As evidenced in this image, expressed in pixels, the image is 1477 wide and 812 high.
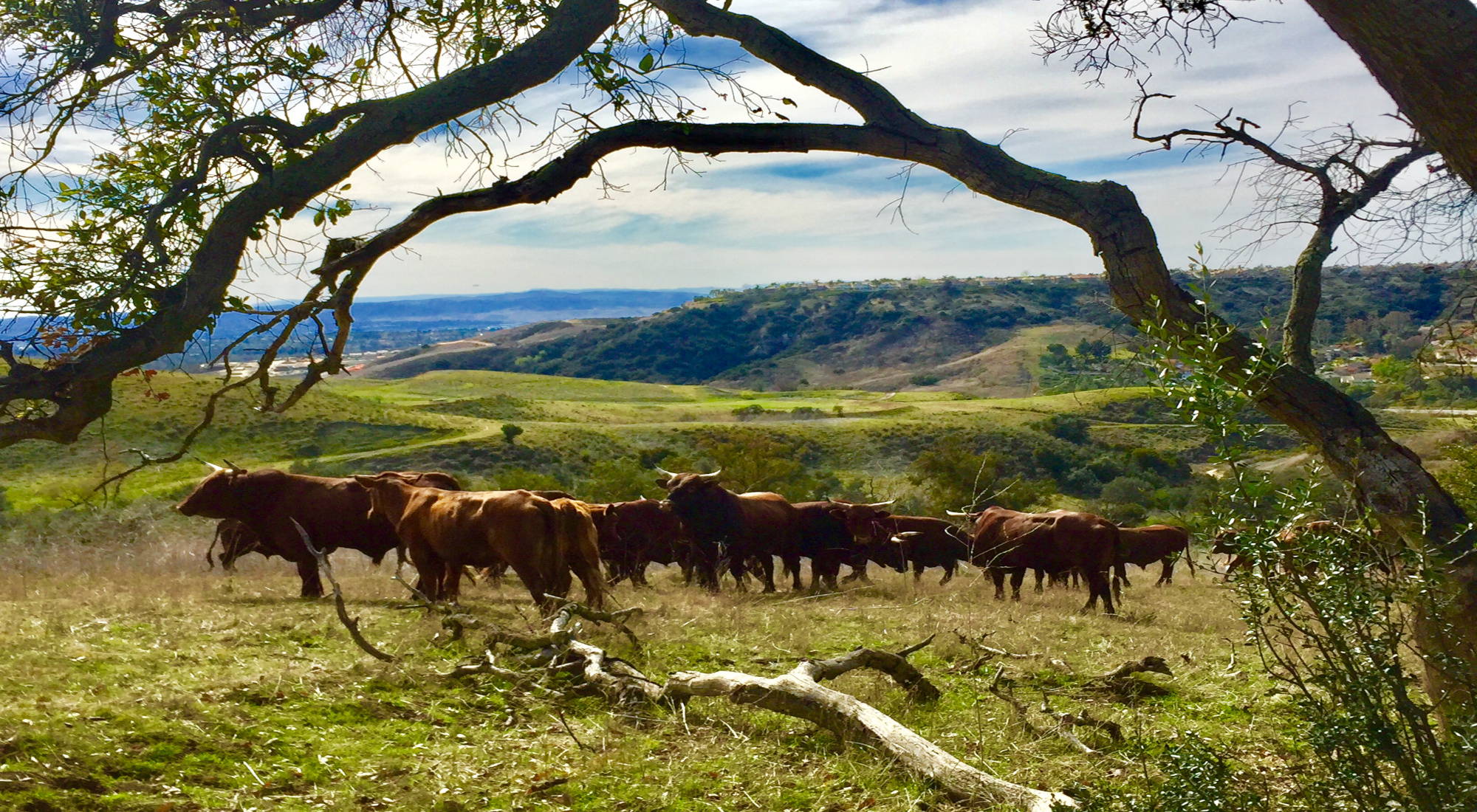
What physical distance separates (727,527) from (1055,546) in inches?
208

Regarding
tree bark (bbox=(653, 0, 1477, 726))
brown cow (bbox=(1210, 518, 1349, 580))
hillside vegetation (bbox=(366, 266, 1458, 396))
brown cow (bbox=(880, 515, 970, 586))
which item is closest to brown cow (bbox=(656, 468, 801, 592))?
brown cow (bbox=(880, 515, 970, 586))

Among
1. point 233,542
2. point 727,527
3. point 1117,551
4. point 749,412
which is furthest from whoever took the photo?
point 749,412

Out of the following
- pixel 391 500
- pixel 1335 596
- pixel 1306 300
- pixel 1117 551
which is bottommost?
pixel 1117 551

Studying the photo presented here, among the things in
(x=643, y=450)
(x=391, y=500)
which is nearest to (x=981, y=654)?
(x=391, y=500)

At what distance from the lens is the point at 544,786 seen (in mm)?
5305

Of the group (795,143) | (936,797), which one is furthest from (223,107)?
(936,797)

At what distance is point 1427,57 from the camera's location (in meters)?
3.72

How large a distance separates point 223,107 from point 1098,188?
4.56 metres

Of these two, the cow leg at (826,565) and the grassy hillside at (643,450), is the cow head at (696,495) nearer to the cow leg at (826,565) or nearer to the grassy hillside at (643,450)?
the cow leg at (826,565)

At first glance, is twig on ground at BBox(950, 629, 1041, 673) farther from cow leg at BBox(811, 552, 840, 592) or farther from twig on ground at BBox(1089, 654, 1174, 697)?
cow leg at BBox(811, 552, 840, 592)

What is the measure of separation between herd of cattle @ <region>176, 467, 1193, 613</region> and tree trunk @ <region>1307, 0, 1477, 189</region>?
5476 millimetres

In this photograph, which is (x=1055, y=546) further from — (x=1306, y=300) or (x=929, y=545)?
(x=1306, y=300)

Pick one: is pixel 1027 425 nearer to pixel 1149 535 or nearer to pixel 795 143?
pixel 1149 535

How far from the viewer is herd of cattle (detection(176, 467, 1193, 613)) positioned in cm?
1075
